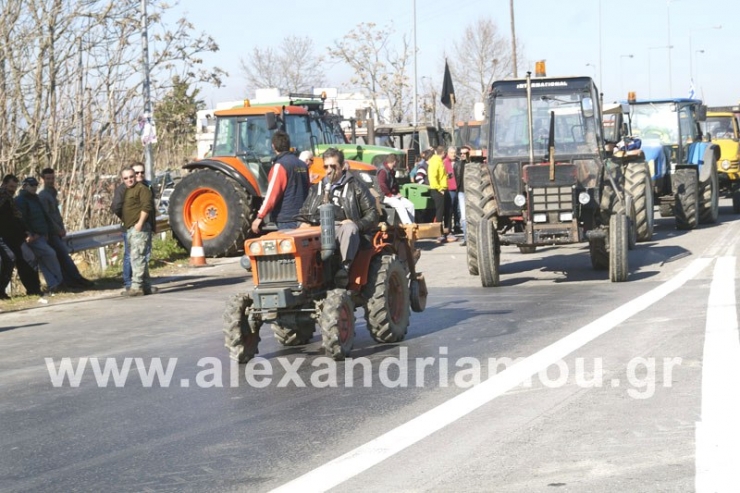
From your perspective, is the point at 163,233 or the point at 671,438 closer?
the point at 671,438

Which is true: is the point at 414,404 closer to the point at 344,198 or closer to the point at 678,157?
the point at 344,198

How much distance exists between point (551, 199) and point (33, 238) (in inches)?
283

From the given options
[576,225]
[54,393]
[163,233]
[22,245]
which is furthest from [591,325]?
[163,233]

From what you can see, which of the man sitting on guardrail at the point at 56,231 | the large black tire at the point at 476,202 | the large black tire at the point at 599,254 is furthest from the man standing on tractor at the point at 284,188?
the man sitting on guardrail at the point at 56,231

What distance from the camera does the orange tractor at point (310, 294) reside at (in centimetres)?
952

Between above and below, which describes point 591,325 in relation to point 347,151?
below

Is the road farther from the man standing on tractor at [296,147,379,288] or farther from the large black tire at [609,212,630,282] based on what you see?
the man standing on tractor at [296,147,379,288]

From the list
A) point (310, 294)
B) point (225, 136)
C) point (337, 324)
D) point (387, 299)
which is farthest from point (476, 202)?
point (225, 136)

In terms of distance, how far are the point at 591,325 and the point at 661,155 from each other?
1300cm

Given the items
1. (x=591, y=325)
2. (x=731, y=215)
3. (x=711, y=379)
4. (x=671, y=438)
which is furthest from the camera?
(x=731, y=215)

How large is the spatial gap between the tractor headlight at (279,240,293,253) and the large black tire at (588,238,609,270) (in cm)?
709

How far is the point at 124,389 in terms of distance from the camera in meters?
9.03

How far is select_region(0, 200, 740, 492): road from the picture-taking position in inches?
237

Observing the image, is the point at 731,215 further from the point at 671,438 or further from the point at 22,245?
the point at 671,438
